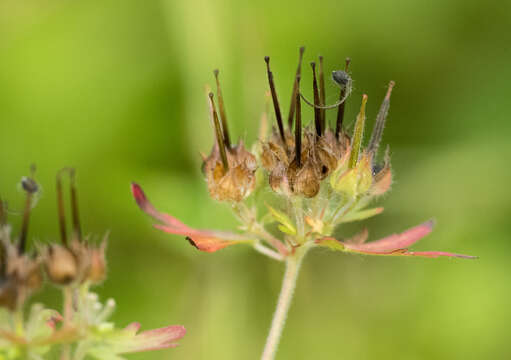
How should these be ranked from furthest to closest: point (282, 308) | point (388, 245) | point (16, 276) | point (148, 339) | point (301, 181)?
point (388, 245), point (301, 181), point (282, 308), point (148, 339), point (16, 276)

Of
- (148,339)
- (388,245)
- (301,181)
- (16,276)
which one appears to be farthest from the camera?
(388,245)

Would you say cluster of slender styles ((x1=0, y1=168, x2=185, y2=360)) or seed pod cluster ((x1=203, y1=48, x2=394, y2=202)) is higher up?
seed pod cluster ((x1=203, y1=48, x2=394, y2=202))

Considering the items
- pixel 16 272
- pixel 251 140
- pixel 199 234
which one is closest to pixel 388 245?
pixel 199 234

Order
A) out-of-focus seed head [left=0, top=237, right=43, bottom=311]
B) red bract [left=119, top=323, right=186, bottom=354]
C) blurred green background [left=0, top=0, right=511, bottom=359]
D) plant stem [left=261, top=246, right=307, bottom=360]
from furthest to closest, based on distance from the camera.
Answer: blurred green background [left=0, top=0, right=511, bottom=359] < plant stem [left=261, top=246, right=307, bottom=360] < red bract [left=119, top=323, right=186, bottom=354] < out-of-focus seed head [left=0, top=237, right=43, bottom=311]

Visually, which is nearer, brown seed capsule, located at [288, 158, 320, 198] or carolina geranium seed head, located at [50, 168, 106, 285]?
carolina geranium seed head, located at [50, 168, 106, 285]

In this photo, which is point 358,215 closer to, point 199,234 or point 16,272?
point 199,234

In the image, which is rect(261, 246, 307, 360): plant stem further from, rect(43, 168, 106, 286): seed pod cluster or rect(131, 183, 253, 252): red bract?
rect(43, 168, 106, 286): seed pod cluster

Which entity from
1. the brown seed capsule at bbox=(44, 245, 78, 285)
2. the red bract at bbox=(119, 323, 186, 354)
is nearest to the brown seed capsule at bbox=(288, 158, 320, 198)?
the red bract at bbox=(119, 323, 186, 354)

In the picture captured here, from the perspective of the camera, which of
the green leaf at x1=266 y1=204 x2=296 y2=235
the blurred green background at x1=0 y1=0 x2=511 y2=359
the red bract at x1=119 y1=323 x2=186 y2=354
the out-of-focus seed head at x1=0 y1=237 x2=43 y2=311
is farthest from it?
the blurred green background at x1=0 y1=0 x2=511 y2=359
